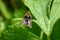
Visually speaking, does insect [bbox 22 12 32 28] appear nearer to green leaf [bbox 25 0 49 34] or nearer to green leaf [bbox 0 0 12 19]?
green leaf [bbox 25 0 49 34]

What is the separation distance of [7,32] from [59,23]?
15 cm

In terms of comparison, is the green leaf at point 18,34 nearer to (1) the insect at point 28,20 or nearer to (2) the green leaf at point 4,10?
(1) the insect at point 28,20

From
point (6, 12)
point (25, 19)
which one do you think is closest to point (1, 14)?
point (6, 12)

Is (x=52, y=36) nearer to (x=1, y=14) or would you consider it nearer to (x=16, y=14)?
(x=16, y=14)

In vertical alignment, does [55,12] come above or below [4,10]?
above

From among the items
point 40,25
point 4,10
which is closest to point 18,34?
point 40,25

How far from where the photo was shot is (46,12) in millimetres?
662

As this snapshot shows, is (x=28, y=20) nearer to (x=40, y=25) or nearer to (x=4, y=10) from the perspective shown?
(x=40, y=25)

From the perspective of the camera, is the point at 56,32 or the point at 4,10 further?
the point at 4,10

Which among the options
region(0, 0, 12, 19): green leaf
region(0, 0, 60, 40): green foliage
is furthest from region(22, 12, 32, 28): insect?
region(0, 0, 12, 19): green leaf

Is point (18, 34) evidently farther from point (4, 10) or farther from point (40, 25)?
point (4, 10)

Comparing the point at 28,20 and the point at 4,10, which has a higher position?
the point at 28,20

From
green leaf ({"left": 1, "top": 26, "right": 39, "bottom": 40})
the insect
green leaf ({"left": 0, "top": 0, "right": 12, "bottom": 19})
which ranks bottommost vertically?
green leaf ({"left": 0, "top": 0, "right": 12, "bottom": 19})

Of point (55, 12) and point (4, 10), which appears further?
point (4, 10)
